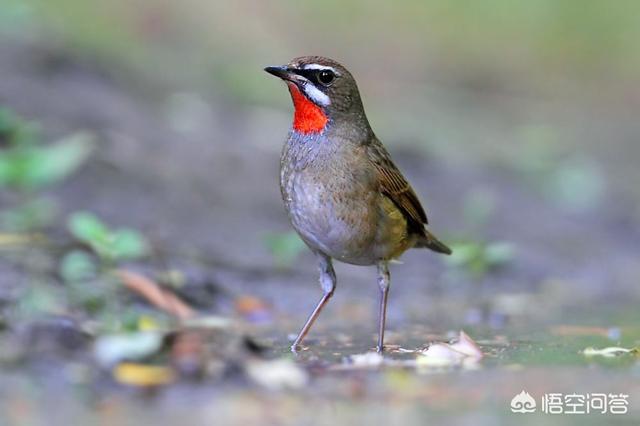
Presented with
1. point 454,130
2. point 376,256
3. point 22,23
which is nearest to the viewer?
point 376,256

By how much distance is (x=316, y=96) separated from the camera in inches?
242

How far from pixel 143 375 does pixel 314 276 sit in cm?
424

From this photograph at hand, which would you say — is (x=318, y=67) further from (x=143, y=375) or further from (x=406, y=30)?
(x=406, y=30)

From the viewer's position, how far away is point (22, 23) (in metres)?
11.0

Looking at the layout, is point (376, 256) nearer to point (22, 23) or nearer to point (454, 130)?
point (22, 23)

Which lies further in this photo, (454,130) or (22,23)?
(454,130)

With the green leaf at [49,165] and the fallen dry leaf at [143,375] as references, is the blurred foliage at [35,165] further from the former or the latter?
the fallen dry leaf at [143,375]

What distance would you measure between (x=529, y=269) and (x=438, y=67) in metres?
9.13

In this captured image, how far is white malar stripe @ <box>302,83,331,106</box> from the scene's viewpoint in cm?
611

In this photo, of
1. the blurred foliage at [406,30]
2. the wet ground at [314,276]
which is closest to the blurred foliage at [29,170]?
the wet ground at [314,276]

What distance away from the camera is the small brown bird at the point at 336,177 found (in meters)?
5.96

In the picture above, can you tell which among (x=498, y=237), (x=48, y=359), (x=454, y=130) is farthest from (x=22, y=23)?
(x=48, y=359)

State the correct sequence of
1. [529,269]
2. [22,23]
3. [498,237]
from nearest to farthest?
[529,269] < [498,237] < [22,23]

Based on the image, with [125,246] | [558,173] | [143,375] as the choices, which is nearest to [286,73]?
[125,246]
